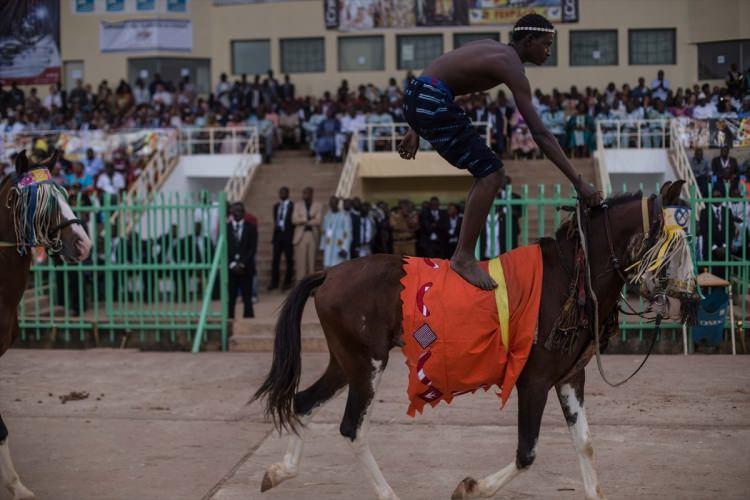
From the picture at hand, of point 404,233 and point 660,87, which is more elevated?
point 660,87

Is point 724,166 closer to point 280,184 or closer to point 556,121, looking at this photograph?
point 556,121

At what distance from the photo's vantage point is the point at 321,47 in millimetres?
25656

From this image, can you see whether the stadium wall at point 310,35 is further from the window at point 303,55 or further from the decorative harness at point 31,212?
the decorative harness at point 31,212

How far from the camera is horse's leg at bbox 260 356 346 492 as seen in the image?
5723mm

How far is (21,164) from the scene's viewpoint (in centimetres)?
623

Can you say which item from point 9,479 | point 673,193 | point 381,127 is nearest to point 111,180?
point 381,127

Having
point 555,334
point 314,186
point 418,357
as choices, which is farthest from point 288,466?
point 314,186

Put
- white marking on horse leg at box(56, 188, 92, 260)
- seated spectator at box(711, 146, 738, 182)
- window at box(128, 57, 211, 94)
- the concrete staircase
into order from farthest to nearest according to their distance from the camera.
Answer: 1. window at box(128, 57, 211, 94)
2. the concrete staircase
3. seated spectator at box(711, 146, 738, 182)
4. white marking on horse leg at box(56, 188, 92, 260)

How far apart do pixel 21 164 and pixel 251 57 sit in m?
20.4

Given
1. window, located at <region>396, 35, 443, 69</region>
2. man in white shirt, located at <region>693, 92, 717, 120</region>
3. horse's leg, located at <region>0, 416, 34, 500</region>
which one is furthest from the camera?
window, located at <region>396, 35, 443, 69</region>

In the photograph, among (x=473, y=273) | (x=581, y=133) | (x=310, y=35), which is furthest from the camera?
(x=310, y=35)

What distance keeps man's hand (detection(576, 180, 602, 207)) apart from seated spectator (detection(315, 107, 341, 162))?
52.3 ft

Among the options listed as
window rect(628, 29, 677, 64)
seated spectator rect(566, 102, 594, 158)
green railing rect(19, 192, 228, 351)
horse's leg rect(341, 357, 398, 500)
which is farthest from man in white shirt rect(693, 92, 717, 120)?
horse's leg rect(341, 357, 398, 500)

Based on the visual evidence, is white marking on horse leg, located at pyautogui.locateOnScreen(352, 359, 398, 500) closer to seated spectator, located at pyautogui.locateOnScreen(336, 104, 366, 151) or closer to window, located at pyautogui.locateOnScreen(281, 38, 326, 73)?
seated spectator, located at pyautogui.locateOnScreen(336, 104, 366, 151)
